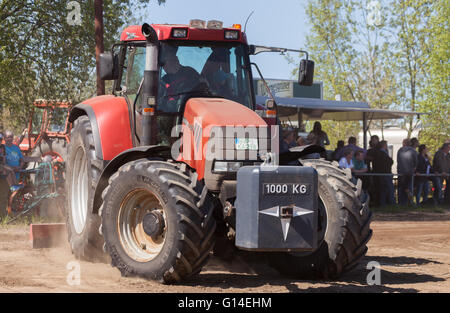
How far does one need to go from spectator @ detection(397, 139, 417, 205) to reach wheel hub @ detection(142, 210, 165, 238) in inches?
487

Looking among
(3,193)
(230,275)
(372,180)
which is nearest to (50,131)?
(3,193)

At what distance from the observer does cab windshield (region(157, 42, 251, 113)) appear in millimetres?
7570

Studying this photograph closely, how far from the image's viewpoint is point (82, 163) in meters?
8.98

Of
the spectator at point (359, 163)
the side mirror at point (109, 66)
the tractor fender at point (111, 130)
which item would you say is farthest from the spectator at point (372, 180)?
the side mirror at point (109, 66)

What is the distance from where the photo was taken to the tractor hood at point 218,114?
6898 mm

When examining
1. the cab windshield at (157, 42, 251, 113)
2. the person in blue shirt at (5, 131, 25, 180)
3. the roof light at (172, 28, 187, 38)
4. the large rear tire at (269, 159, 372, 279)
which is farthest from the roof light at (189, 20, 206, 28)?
Result: the person in blue shirt at (5, 131, 25, 180)

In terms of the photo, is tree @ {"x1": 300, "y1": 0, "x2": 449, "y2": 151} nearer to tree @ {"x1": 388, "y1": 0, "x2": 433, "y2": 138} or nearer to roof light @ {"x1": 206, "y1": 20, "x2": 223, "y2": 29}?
tree @ {"x1": 388, "y1": 0, "x2": 433, "y2": 138}

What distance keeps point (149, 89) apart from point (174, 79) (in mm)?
326

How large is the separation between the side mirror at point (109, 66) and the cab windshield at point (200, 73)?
490 millimetres

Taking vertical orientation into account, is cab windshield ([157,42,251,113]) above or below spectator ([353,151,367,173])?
above

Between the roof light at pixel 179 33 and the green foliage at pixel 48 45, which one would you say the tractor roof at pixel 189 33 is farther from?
the green foliage at pixel 48 45

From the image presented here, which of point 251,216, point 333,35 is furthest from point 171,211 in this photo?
point 333,35

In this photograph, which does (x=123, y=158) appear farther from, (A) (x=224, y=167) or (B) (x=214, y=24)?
(B) (x=214, y=24)

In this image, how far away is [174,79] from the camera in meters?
7.62
